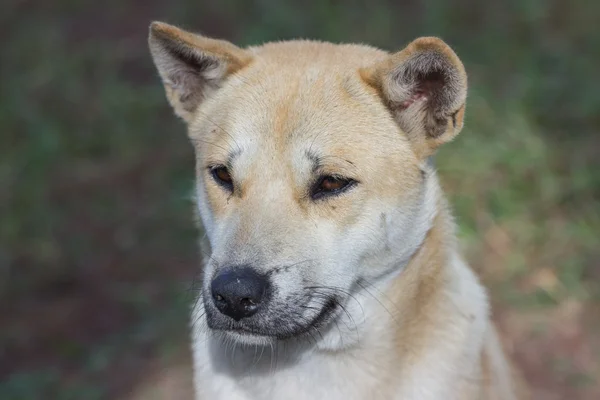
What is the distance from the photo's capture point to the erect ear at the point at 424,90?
3124 millimetres

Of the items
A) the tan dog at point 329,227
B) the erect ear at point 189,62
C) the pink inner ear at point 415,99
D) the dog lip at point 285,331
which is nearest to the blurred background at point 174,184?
the tan dog at point 329,227

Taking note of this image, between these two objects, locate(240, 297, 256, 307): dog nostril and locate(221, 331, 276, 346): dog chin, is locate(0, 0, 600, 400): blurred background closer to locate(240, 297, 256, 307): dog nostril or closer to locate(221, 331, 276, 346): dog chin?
locate(221, 331, 276, 346): dog chin

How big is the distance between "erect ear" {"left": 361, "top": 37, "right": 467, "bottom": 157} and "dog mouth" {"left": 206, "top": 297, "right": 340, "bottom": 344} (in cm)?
72

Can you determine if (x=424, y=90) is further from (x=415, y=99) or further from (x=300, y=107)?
(x=300, y=107)

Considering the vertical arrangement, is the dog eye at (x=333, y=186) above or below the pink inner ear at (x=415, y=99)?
below

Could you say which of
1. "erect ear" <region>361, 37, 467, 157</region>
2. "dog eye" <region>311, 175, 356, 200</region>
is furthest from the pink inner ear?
"dog eye" <region>311, 175, 356, 200</region>

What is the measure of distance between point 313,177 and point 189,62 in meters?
0.81

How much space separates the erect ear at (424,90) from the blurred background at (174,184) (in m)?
2.35

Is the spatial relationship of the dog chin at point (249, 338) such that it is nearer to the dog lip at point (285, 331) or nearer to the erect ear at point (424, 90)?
the dog lip at point (285, 331)

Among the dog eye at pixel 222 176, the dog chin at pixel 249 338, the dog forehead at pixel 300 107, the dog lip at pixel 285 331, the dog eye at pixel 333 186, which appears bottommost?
the dog chin at pixel 249 338

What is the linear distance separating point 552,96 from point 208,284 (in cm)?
440

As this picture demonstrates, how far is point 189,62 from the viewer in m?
3.64

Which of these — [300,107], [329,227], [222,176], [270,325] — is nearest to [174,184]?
[222,176]

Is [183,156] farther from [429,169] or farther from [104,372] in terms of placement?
[429,169]
